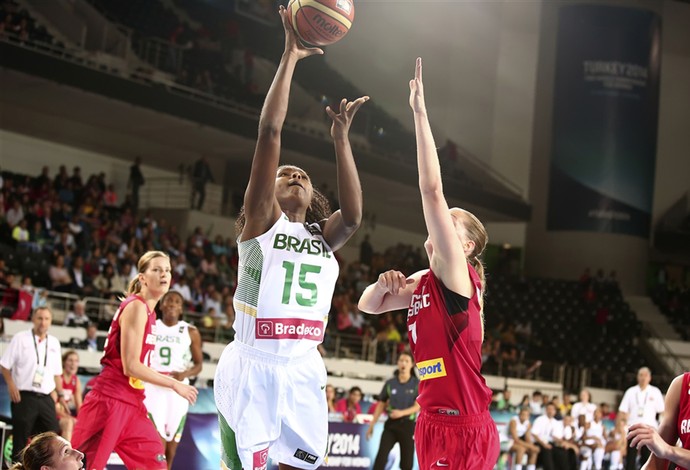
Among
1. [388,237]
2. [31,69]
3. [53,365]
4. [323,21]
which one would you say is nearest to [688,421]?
[323,21]

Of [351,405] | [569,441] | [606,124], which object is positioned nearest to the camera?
[351,405]

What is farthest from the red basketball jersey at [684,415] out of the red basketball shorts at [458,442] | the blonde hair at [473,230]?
the blonde hair at [473,230]

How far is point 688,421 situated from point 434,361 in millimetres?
1196

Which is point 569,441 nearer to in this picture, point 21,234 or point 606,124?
point 21,234

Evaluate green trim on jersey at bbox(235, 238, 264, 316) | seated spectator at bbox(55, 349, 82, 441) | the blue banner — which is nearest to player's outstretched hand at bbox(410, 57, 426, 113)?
green trim on jersey at bbox(235, 238, 264, 316)

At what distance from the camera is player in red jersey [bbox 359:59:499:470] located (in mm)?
4230

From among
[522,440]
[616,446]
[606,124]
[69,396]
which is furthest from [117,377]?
[606,124]

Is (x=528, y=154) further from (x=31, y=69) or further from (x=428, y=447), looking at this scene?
(x=428, y=447)

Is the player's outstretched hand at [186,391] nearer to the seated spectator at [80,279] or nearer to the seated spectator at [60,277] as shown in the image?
the seated spectator at [80,279]

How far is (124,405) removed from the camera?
6.38 meters

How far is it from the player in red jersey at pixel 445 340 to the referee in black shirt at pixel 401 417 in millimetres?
7478

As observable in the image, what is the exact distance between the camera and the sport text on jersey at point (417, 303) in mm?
4445

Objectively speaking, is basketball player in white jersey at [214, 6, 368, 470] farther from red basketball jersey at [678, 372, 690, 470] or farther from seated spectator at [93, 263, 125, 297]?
seated spectator at [93, 263, 125, 297]

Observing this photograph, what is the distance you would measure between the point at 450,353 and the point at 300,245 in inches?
36.9
